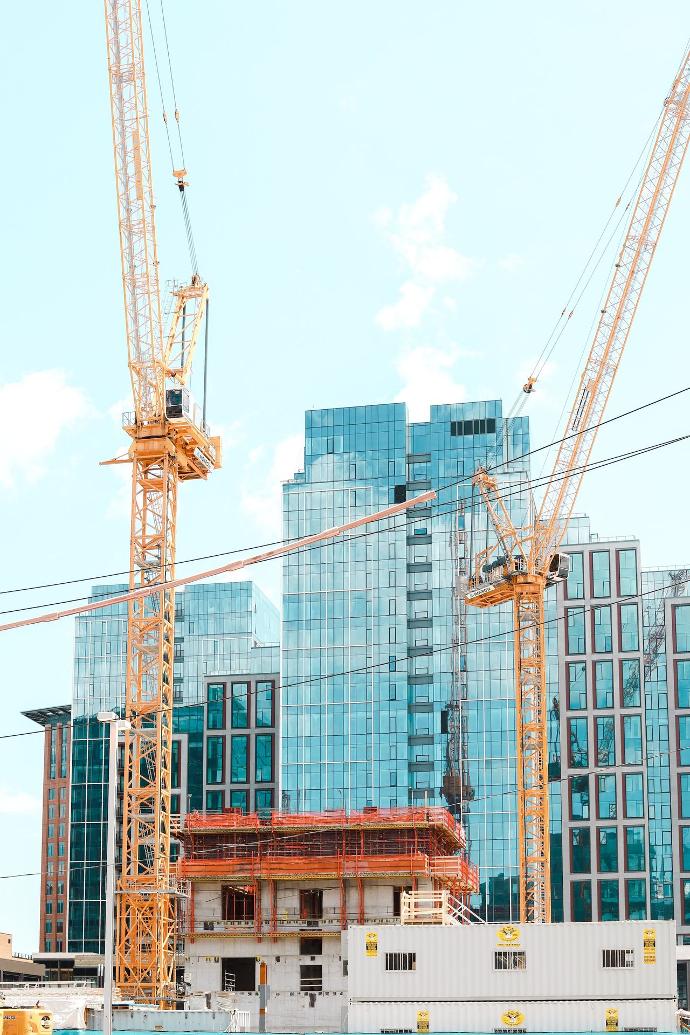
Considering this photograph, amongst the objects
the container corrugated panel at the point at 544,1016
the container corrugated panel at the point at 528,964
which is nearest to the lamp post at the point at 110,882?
the container corrugated panel at the point at 528,964

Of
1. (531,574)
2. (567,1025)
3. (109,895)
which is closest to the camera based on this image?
(109,895)

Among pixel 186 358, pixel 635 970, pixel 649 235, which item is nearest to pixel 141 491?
pixel 186 358

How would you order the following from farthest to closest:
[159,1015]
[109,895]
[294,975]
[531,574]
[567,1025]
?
[531,574], [294,975], [159,1015], [567,1025], [109,895]

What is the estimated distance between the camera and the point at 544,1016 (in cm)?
8406

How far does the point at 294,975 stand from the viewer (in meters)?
118

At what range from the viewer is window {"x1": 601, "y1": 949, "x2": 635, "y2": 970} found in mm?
84675

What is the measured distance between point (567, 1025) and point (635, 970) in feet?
15.6

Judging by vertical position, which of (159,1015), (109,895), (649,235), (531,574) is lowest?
(159,1015)

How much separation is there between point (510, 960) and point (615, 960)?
223 inches

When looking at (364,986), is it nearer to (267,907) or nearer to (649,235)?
(267,907)

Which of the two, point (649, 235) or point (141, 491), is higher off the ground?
point (649, 235)

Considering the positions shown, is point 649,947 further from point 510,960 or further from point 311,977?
point 311,977

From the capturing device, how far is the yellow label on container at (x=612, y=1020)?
83.7 m

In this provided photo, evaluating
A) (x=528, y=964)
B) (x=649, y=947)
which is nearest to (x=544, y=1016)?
(x=528, y=964)
